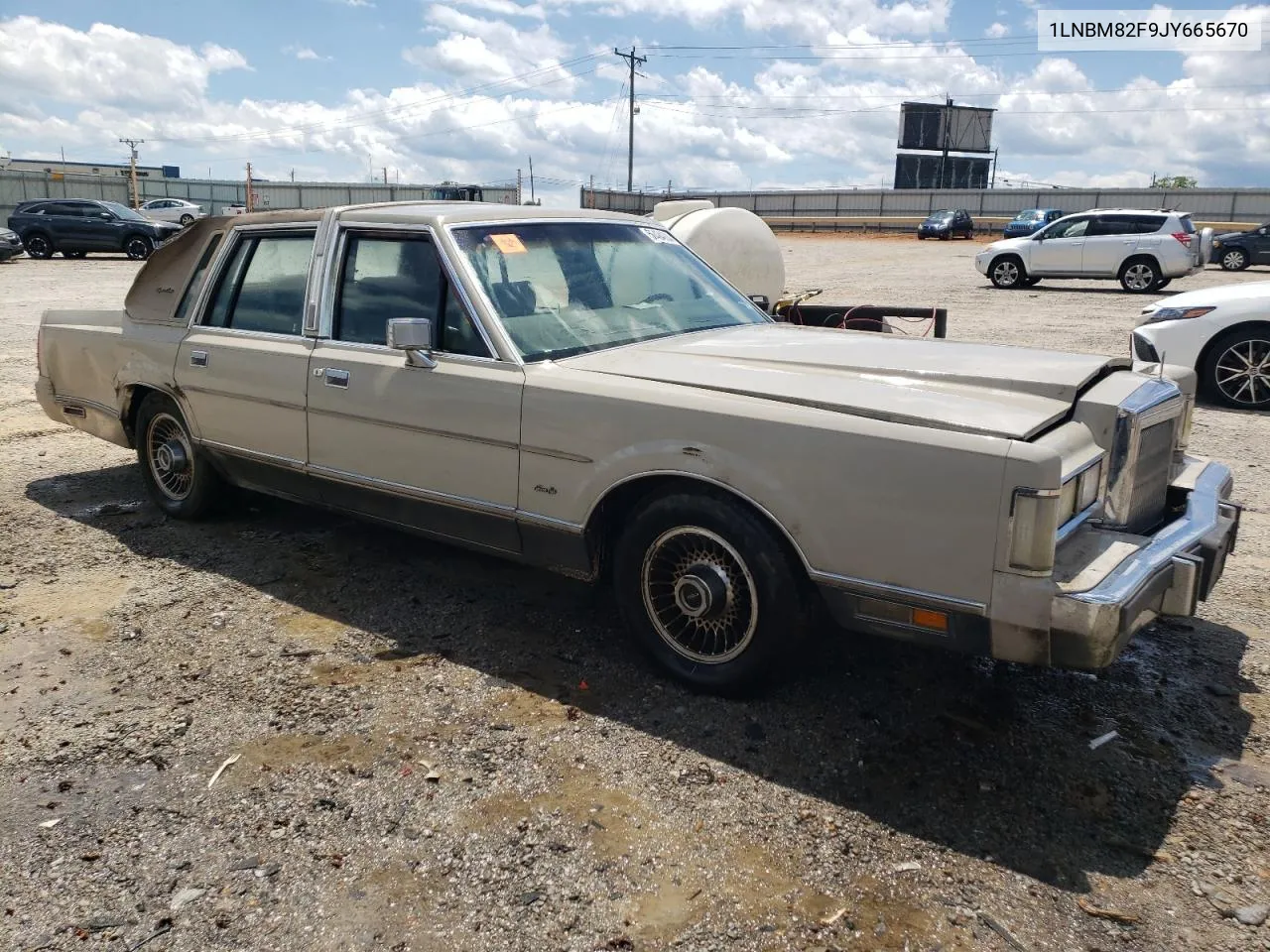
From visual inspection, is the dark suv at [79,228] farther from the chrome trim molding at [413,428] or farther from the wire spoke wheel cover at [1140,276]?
the chrome trim molding at [413,428]

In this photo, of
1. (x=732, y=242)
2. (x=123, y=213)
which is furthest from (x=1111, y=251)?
(x=123, y=213)

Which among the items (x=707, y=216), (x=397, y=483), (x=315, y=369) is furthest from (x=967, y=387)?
(x=707, y=216)

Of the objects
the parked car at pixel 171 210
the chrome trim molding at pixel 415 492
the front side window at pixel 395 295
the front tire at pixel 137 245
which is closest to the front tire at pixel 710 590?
the chrome trim molding at pixel 415 492

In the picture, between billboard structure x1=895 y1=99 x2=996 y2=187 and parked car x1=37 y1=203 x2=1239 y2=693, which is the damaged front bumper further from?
billboard structure x1=895 y1=99 x2=996 y2=187

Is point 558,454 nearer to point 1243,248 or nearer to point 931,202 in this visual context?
point 1243,248

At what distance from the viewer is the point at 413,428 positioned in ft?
13.8

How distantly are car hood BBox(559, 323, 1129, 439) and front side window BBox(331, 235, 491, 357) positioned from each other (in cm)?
56

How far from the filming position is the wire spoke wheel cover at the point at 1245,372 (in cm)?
855

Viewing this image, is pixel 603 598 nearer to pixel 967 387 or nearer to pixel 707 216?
pixel 967 387

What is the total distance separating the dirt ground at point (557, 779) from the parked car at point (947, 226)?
140 feet

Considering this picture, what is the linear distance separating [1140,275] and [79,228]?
26.8 meters

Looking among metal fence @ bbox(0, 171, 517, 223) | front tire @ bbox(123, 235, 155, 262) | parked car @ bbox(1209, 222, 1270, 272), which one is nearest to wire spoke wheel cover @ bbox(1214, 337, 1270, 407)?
parked car @ bbox(1209, 222, 1270, 272)

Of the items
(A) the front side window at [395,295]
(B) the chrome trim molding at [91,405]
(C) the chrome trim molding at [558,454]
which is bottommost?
(B) the chrome trim molding at [91,405]

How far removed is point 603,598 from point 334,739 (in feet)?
5.10
